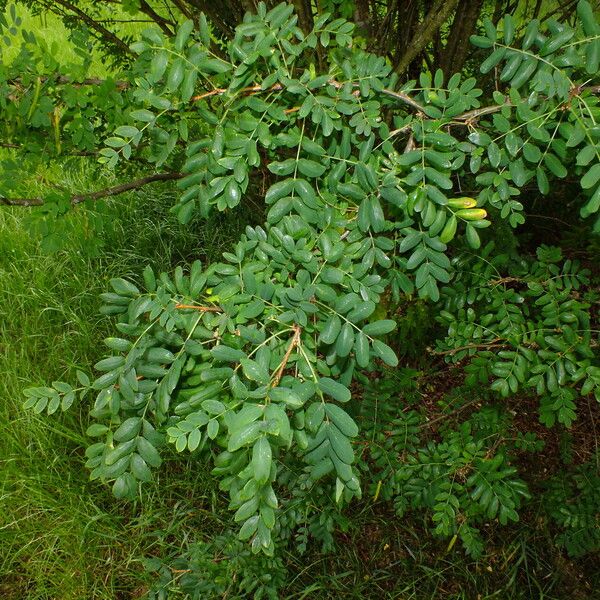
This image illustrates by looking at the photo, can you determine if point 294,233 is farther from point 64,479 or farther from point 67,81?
point 64,479

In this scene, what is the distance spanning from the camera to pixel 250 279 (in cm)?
88

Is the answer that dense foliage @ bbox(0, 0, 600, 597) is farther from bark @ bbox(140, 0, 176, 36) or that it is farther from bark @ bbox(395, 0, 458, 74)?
bark @ bbox(140, 0, 176, 36)

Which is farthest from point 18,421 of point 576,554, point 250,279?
point 576,554

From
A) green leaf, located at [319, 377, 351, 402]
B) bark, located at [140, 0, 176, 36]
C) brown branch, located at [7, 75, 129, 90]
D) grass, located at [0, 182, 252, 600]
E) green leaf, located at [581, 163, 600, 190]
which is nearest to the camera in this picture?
green leaf, located at [319, 377, 351, 402]

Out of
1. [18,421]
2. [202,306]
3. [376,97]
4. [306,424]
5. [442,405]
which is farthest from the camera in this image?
[18,421]

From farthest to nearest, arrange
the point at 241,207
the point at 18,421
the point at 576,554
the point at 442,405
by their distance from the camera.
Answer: the point at 241,207 → the point at 18,421 → the point at 442,405 → the point at 576,554

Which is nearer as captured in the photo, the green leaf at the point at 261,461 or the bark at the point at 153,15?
the green leaf at the point at 261,461

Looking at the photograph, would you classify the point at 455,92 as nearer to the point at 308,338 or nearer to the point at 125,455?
the point at 308,338

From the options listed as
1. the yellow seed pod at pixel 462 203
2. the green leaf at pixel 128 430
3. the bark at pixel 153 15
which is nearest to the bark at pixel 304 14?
the bark at pixel 153 15

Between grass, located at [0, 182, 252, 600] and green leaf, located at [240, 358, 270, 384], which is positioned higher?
green leaf, located at [240, 358, 270, 384]

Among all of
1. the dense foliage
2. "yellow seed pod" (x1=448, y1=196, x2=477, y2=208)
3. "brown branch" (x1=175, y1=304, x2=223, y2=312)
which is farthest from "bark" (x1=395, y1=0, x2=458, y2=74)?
"brown branch" (x1=175, y1=304, x2=223, y2=312)

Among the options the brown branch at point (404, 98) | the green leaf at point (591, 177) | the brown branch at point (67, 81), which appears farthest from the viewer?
the brown branch at point (67, 81)

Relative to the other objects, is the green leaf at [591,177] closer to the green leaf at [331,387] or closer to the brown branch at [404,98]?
the brown branch at [404,98]

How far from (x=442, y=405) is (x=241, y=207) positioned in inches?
44.7
